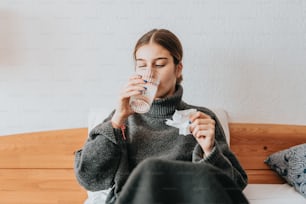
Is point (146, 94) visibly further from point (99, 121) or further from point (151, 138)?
point (99, 121)

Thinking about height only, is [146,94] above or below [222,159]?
above

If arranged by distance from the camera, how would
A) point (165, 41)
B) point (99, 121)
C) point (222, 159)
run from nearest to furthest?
point (222, 159)
point (165, 41)
point (99, 121)

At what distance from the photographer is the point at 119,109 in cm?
108

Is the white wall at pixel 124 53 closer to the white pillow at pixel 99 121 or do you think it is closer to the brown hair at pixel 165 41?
the white pillow at pixel 99 121

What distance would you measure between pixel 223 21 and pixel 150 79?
0.48 m

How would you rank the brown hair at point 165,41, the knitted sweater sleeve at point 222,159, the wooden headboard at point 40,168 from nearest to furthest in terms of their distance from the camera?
1. the knitted sweater sleeve at point 222,159
2. the brown hair at point 165,41
3. the wooden headboard at point 40,168

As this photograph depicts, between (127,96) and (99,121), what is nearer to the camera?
(127,96)

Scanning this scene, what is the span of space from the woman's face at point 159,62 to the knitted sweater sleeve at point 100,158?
17cm

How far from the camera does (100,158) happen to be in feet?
3.52

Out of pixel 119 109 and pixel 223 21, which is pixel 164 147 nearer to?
pixel 119 109

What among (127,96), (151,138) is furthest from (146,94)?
(151,138)

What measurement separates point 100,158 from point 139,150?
0.13 meters

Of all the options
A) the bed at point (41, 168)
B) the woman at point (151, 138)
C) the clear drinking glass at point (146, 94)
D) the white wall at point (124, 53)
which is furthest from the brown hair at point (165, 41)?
the bed at point (41, 168)

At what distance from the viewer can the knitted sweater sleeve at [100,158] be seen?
1.08 metres
